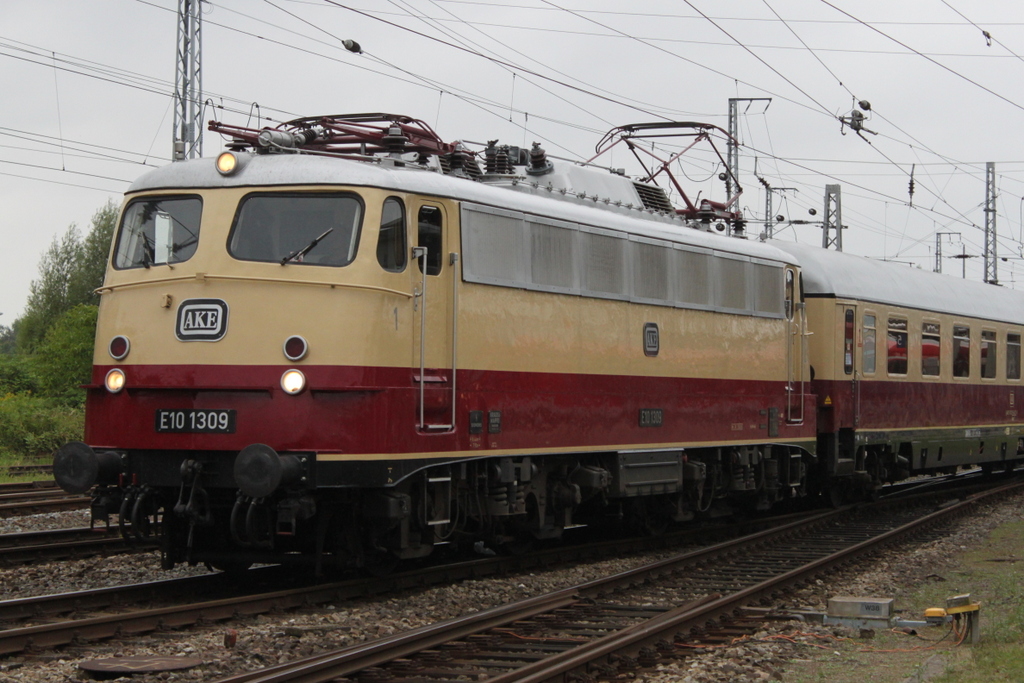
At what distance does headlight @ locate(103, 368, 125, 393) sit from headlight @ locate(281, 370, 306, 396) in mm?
1531

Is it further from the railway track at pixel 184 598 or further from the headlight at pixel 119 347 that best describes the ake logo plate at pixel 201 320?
the railway track at pixel 184 598

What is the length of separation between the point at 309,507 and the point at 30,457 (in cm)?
2225

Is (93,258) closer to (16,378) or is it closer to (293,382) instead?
(16,378)

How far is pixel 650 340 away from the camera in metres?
13.8

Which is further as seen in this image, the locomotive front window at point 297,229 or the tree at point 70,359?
the tree at point 70,359

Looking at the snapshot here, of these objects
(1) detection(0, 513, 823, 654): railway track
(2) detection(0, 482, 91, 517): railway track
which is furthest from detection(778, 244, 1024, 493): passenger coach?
(2) detection(0, 482, 91, 517): railway track

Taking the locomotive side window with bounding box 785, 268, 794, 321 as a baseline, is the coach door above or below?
below

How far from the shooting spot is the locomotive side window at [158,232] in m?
10.6

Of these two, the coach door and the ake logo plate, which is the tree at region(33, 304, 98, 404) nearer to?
the coach door

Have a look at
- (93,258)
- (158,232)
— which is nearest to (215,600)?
(158,232)

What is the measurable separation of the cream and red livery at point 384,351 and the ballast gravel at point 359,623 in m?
0.62

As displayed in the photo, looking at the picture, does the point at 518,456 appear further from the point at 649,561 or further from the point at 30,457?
the point at 30,457

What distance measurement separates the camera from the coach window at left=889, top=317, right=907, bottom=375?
65.2 feet

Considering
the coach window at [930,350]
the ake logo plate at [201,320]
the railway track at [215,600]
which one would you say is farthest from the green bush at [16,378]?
the ake logo plate at [201,320]
